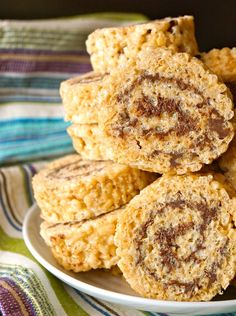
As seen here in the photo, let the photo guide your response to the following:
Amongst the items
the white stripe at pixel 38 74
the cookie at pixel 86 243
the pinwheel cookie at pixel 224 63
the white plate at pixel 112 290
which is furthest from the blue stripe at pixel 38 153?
the pinwheel cookie at pixel 224 63

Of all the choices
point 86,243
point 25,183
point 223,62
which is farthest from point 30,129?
point 223,62

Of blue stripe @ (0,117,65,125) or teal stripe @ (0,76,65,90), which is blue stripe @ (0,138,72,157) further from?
teal stripe @ (0,76,65,90)

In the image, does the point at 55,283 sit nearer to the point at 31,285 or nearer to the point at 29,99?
the point at 31,285

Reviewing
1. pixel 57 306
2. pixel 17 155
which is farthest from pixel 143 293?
pixel 17 155

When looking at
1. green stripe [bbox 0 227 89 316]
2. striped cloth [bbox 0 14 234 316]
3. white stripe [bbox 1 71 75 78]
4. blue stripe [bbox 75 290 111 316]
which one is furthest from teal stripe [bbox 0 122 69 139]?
blue stripe [bbox 75 290 111 316]

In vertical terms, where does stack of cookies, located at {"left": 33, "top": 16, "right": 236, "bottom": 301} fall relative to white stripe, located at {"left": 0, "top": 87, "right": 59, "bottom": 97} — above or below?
above

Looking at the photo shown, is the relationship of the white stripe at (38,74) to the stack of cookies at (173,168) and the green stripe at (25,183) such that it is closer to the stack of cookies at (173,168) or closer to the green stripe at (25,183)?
the green stripe at (25,183)
